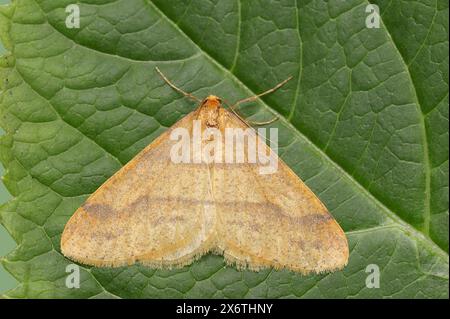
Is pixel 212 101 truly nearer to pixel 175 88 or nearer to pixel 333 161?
pixel 175 88

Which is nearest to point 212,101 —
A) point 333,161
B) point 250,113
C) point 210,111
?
point 210,111

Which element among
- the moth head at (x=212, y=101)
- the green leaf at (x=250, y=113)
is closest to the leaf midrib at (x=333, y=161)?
the green leaf at (x=250, y=113)

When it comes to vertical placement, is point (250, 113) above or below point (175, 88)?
below

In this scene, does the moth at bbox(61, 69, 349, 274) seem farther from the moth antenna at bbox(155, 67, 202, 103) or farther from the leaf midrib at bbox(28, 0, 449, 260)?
the leaf midrib at bbox(28, 0, 449, 260)

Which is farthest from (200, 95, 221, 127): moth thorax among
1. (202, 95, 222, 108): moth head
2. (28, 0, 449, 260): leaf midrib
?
(28, 0, 449, 260): leaf midrib

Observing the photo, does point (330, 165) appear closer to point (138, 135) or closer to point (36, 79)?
point (138, 135)

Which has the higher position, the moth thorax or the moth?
the moth thorax
